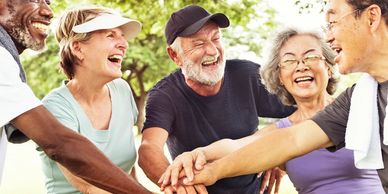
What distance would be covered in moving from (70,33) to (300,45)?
1.42 meters

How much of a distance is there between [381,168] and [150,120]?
1.52m

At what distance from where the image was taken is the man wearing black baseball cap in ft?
12.4

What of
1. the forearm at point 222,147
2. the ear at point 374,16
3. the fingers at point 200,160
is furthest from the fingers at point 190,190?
the ear at point 374,16

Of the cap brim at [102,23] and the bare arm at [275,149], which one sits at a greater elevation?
the cap brim at [102,23]

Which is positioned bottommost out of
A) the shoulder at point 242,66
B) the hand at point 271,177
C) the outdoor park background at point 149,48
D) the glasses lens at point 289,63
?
the outdoor park background at point 149,48

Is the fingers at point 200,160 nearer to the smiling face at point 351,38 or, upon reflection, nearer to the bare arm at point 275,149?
the bare arm at point 275,149

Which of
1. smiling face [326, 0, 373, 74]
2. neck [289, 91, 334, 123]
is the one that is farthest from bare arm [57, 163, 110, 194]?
smiling face [326, 0, 373, 74]

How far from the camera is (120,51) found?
353 cm

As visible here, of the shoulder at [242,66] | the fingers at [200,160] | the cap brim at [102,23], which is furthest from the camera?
the shoulder at [242,66]

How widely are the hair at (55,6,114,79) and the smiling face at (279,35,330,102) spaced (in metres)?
1.16

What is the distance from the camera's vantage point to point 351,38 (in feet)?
8.62

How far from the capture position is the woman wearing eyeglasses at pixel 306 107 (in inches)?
132

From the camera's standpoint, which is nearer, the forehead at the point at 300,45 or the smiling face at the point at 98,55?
the smiling face at the point at 98,55

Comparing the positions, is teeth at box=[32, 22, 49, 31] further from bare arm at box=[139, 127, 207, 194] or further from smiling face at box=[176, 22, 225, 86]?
smiling face at box=[176, 22, 225, 86]
